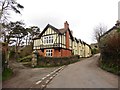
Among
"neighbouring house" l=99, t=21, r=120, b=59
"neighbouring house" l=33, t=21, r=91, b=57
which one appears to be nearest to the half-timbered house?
"neighbouring house" l=33, t=21, r=91, b=57

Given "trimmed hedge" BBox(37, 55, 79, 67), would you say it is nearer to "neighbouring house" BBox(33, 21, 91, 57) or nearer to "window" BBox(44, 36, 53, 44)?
"neighbouring house" BBox(33, 21, 91, 57)

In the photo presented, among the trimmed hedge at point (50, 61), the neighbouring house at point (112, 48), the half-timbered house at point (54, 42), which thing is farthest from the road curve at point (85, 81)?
the half-timbered house at point (54, 42)

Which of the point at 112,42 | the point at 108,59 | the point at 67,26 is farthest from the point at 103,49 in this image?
the point at 67,26

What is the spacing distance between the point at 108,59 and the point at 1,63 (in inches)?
488

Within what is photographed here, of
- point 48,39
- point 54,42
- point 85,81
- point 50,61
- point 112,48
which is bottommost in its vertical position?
point 85,81

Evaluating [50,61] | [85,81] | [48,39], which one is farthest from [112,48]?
[48,39]

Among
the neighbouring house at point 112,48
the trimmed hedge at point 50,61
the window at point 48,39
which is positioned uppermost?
the window at point 48,39

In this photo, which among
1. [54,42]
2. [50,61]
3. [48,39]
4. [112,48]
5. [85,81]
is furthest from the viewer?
[48,39]

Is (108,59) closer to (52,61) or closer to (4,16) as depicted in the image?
(52,61)

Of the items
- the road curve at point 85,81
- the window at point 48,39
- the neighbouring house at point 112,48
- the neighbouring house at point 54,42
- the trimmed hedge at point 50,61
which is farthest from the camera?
the window at point 48,39

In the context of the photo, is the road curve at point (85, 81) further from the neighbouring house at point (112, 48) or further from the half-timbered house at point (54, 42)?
the half-timbered house at point (54, 42)

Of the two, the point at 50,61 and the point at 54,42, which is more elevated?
the point at 54,42

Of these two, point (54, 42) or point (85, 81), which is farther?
point (54, 42)

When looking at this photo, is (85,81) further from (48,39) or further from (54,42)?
(48,39)
